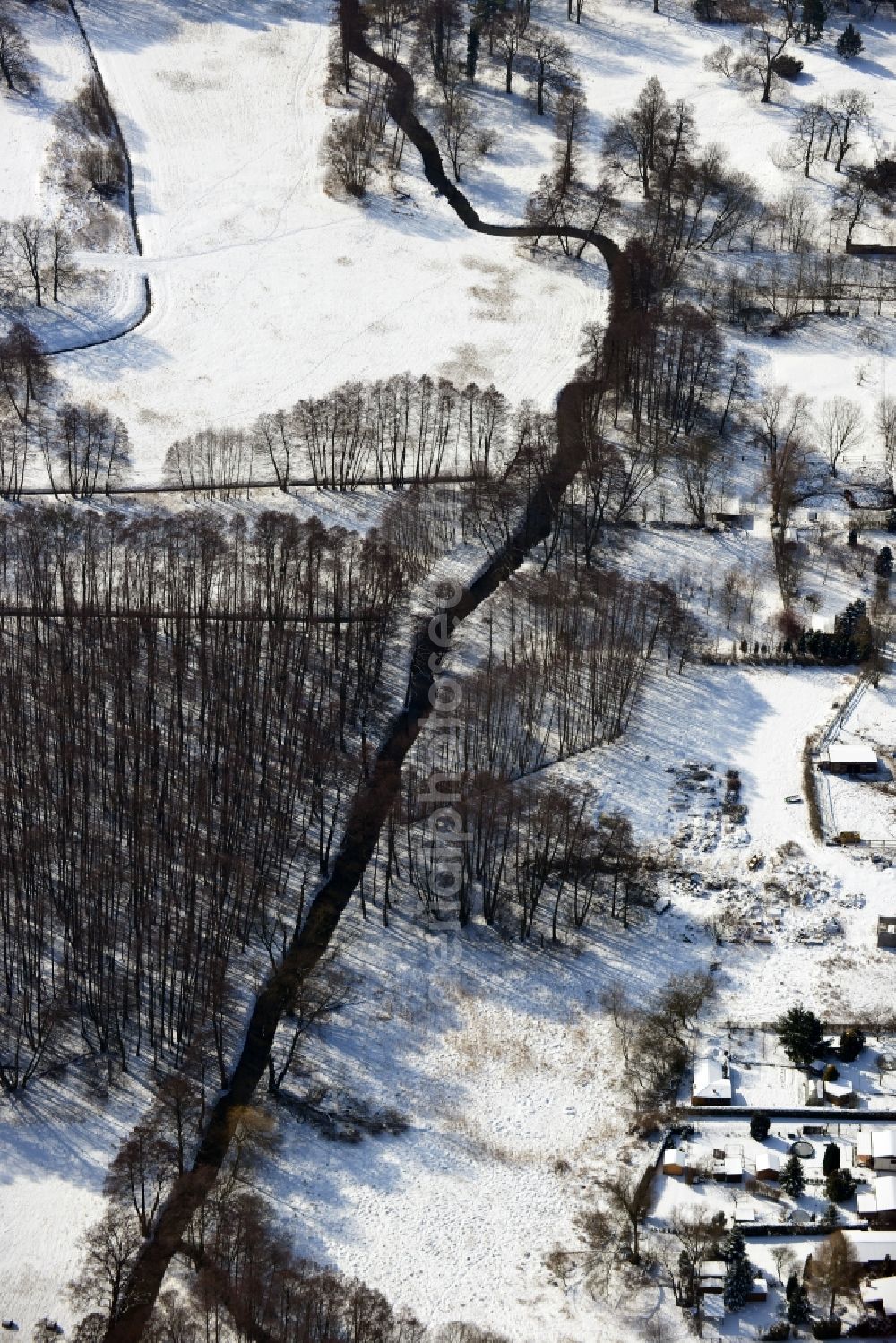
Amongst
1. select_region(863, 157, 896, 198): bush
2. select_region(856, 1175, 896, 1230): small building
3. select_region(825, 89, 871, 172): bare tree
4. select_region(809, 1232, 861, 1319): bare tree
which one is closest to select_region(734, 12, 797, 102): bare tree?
select_region(825, 89, 871, 172): bare tree

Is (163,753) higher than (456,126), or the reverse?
(456,126)

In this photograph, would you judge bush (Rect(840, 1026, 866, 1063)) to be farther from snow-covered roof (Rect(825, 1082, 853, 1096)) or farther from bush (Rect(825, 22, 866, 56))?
bush (Rect(825, 22, 866, 56))

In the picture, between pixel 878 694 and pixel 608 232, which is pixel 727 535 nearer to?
pixel 878 694

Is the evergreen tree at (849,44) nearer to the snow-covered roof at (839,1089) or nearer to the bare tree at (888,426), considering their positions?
the bare tree at (888,426)

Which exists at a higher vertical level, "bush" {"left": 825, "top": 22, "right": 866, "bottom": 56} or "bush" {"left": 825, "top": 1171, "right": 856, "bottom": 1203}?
"bush" {"left": 825, "top": 22, "right": 866, "bottom": 56}

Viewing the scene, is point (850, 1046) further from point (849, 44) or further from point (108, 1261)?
point (849, 44)

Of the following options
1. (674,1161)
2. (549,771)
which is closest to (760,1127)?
(674,1161)
